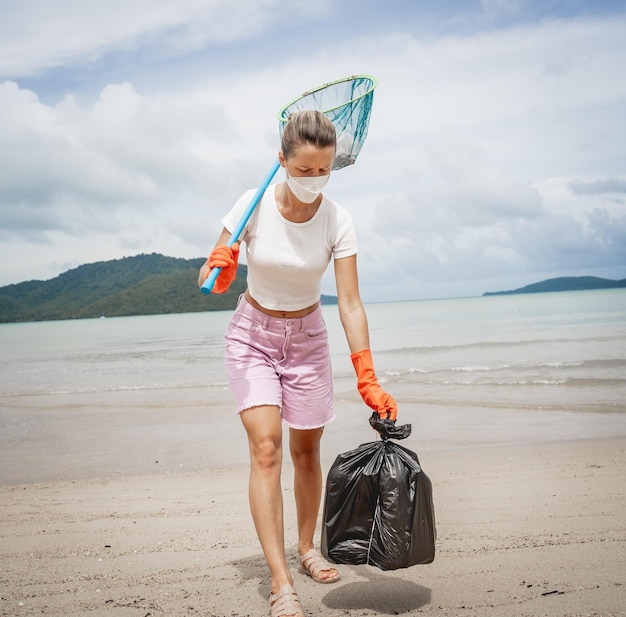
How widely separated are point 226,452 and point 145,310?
358ft

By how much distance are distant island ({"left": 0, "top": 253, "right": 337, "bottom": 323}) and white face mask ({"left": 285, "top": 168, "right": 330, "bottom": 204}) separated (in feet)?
241

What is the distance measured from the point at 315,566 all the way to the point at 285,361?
1079mm

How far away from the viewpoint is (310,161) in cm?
273

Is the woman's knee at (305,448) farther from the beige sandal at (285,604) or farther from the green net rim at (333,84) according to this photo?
the green net rim at (333,84)

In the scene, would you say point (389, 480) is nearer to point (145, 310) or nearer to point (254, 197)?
point (254, 197)

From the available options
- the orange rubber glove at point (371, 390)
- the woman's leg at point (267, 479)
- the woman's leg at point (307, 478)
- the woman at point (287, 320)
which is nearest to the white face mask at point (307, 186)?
the woman at point (287, 320)

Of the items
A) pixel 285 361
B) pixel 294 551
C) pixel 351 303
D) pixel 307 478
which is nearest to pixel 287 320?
pixel 285 361

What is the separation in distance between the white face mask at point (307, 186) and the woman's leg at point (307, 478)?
1139 millimetres

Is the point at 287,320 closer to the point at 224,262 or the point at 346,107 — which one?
the point at 224,262

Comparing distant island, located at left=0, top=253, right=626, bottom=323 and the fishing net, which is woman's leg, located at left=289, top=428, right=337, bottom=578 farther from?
distant island, located at left=0, top=253, right=626, bottom=323

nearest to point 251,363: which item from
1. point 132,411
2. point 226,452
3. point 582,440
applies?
point 226,452

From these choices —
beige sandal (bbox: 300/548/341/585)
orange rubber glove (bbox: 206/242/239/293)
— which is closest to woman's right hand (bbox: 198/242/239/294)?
orange rubber glove (bbox: 206/242/239/293)

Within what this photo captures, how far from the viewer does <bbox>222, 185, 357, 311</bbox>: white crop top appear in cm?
291

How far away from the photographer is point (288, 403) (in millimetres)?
3033
